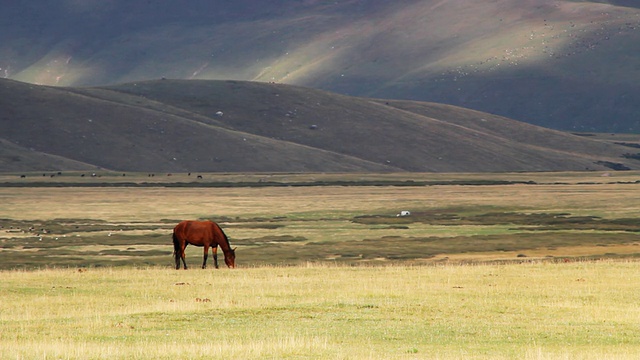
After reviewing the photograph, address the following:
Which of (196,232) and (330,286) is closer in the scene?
(330,286)

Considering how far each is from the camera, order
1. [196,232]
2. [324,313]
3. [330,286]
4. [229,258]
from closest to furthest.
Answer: [324,313] < [330,286] < [196,232] < [229,258]

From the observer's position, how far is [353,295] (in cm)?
3619

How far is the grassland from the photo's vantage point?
25.9 m

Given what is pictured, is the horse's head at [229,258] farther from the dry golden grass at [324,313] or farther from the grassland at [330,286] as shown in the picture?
the dry golden grass at [324,313]

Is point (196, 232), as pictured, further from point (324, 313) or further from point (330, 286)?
point (324, 313)

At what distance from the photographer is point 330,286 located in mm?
39312

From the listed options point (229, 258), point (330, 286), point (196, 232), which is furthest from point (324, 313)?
point (229, 258)

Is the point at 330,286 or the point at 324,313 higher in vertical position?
the point at 330,286

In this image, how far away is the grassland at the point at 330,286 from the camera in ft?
85.1

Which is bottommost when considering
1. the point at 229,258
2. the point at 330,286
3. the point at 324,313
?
the point at 324,313

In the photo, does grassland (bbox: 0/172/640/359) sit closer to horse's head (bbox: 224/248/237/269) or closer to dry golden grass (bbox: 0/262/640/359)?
dry golden grass (bbox: 0/262/640/359)

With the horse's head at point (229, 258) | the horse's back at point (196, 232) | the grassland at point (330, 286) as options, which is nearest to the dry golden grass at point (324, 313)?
the grassland at point (330, 286)

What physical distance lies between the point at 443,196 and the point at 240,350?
3805 inches

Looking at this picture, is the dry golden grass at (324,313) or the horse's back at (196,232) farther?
the horse's back at (196,232)
